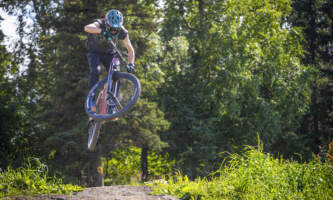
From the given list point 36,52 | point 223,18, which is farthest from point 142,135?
point 223,18

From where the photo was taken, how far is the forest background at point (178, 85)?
1120 centimetres

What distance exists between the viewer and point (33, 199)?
202 inches

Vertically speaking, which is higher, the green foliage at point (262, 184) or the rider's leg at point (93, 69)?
the rider's leg at point (93, 69)

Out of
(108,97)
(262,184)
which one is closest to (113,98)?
(108,97)

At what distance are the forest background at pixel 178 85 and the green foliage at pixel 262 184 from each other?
16.6ft

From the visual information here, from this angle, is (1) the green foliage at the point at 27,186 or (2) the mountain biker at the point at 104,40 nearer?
(1) the green foliage at the point at 27,186

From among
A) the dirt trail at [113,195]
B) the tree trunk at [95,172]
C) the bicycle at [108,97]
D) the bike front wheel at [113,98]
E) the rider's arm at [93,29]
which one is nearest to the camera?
the dirt trail at [113,195]

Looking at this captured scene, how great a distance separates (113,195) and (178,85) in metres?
10.3

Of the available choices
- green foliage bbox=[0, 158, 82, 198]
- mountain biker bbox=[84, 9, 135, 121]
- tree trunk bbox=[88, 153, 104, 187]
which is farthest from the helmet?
tree trunk bbox=[88, 153, 104, 187]

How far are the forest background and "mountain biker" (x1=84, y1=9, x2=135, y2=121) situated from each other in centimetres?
378

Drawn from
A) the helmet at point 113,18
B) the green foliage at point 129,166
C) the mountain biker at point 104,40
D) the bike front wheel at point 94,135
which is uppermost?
the helmet at point 113,18

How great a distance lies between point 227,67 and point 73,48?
21.8ft

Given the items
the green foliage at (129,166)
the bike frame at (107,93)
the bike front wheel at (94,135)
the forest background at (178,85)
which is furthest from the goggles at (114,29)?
the green foliage at (129,166)

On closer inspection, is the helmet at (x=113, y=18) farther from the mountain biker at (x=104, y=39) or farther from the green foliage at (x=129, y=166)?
the green foliage at (x=129, y=166)
